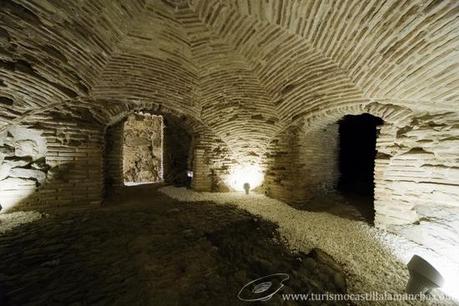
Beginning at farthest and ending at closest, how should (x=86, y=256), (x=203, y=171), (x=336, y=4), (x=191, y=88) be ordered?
1. (x=203, y=171)
2. (x=191, y=88)
3. (x=336, y=4)
4. (x=86, y=256)

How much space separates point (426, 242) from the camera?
2.99m

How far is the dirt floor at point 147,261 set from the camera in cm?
184

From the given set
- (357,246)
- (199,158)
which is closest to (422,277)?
(357,246)

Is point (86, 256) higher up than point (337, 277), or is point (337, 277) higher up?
point (86, 256)

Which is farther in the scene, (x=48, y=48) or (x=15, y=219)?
(x=15, y=219)

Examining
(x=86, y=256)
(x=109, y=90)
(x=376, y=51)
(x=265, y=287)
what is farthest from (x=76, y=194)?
(x=376, y=51)

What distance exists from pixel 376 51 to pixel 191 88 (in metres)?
3.50

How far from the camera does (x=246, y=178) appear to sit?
20.7 feet

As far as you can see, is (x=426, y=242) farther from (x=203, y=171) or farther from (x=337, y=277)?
(x=203, y=171)

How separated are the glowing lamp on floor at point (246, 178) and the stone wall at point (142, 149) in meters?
4.27

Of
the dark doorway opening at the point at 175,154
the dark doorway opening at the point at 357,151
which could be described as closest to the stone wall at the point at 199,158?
the dark doorway opening at the point at 175,154

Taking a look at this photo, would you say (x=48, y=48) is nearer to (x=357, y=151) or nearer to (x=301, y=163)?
(x=301, y=163)

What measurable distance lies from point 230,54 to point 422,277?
4.08 metres

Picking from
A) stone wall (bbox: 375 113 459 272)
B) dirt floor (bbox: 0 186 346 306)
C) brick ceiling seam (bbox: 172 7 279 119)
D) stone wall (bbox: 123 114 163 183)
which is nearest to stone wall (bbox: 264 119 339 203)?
brick ceiling seam (bbox: 172 7 279 119)
